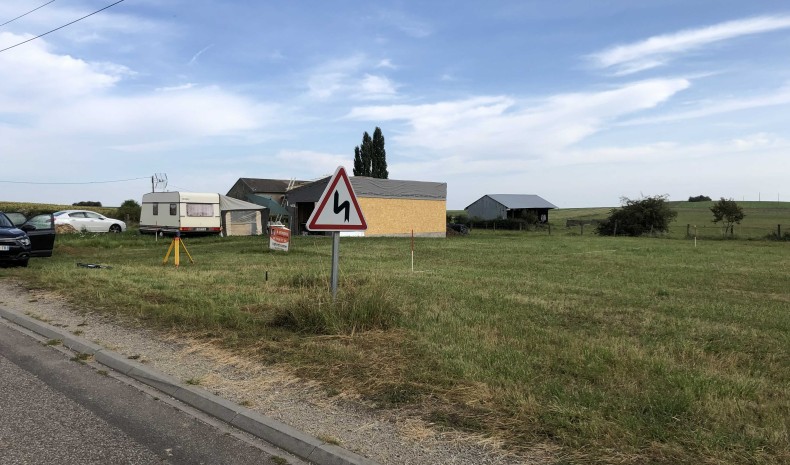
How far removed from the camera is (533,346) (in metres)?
6.37

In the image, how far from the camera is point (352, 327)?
7035 mm

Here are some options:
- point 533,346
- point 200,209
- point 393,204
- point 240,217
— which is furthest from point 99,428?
point 240,217

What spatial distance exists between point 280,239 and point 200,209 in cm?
1450

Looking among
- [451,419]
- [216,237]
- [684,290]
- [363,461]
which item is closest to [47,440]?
[363,461]

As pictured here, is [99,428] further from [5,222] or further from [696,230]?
[696,230]

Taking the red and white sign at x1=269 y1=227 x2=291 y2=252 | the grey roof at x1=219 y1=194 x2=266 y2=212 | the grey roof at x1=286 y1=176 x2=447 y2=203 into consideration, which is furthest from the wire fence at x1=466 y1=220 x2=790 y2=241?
the red and white sign at x1=269 y1=227 x2=291 y2=252

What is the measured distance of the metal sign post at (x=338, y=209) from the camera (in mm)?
7031

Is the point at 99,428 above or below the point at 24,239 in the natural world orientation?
below

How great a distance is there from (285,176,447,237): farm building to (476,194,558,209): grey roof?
34.2 metres

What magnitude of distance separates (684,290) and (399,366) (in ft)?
28.7

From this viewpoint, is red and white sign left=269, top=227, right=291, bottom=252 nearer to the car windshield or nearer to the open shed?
the car windshield

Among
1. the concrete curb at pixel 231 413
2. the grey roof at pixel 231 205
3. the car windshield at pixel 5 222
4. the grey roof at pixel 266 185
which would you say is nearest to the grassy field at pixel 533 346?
the concrete curb at pixel 231 413

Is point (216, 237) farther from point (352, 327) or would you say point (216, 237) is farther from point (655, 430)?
point (655, 430)

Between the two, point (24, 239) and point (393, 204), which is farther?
point (393, 204)
